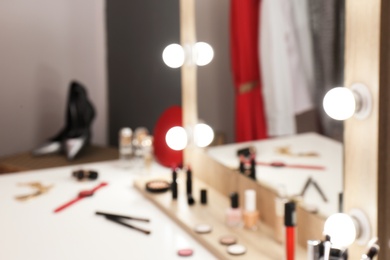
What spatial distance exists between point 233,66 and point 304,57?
0.30 metres

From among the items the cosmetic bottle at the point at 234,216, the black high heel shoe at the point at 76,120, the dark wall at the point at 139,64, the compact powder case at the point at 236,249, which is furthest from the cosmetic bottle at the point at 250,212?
the black high heel shoe at the point at 76,120

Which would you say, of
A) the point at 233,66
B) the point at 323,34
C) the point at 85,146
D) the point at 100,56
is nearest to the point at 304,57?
the point at 323,34

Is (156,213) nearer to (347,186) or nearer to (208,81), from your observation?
(208,81)

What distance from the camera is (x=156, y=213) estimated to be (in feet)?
4.74

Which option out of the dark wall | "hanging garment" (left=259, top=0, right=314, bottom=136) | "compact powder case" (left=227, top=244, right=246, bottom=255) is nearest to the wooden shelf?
"compact powder case" (left=227, top=244, right=246, bottom=255)

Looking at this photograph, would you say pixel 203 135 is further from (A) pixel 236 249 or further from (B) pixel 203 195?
(A) pixel 236 249

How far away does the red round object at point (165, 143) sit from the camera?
1774 mm

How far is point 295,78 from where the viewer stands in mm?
1239

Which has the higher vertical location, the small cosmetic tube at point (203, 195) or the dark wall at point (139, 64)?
the dark wall at point (139, 64)

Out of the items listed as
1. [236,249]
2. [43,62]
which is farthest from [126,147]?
[43,62]

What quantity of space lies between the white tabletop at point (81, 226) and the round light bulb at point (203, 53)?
1.23ft

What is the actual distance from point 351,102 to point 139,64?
1.46 m

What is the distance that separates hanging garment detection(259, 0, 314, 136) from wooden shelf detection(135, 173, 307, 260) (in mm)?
221

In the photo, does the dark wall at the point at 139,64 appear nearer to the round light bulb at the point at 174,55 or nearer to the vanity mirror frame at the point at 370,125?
the round light bulb at the point at 174,55
